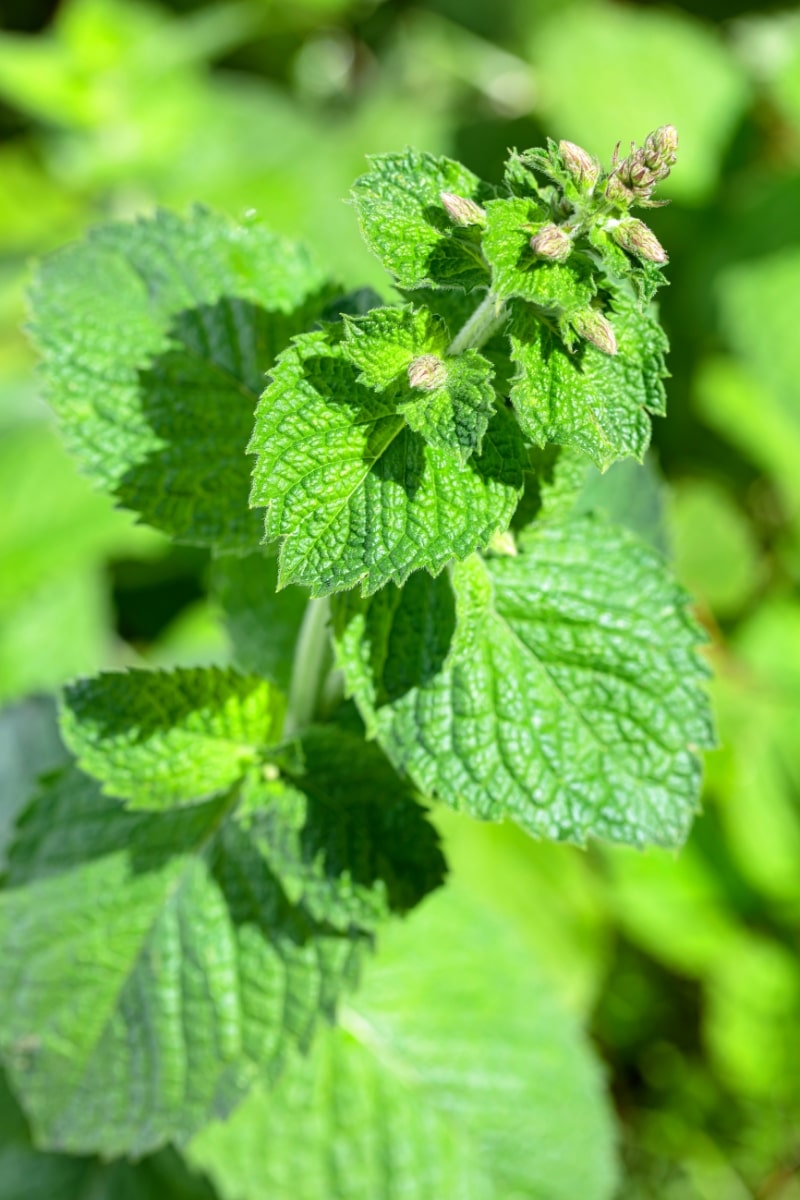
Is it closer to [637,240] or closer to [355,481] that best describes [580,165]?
[637,240]

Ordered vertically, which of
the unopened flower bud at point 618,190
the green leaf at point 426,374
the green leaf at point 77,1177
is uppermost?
the unopened flower bud at point 618,190

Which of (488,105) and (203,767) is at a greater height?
(488,105)

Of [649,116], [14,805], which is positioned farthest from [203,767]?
[649,116]

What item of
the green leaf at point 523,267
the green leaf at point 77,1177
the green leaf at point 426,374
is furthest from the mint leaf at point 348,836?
the green leaf at point 77,1177

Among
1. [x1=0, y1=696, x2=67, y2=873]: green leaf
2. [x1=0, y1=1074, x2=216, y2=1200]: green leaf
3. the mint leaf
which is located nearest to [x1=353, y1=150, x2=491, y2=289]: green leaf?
the mint leaf

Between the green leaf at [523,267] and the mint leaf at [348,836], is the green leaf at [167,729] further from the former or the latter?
the green leaf at [523,267]

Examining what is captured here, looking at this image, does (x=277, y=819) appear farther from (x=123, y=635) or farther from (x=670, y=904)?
Answer: (x=123, y=635)

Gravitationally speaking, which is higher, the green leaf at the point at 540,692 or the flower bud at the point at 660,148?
the flower bud at the point at 660,148

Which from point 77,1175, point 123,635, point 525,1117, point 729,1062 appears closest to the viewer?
point 525,1117
